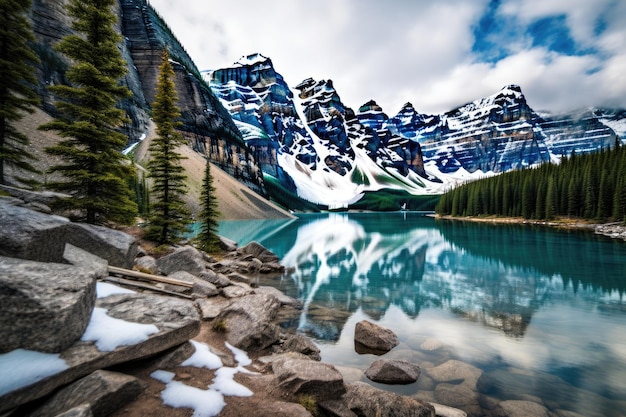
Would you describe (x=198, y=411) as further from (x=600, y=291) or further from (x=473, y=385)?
(x=600, y=291)

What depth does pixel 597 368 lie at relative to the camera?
32.5 feet

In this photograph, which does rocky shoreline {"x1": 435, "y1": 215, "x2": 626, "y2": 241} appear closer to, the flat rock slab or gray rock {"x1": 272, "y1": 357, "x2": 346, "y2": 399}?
gray rock {"x1": 272, "y1": 357, "x2": 346, "y2": 399}

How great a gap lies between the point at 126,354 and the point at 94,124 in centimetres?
1334

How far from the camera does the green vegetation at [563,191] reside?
216ft

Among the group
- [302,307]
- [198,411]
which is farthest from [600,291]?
[198,411]

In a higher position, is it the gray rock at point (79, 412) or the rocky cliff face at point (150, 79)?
the rocky cliff face at point (150, 79)

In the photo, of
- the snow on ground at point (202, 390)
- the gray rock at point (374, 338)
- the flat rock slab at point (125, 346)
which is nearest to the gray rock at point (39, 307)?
the flat rock slab at point (125, 346)

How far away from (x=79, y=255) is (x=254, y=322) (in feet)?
18.3

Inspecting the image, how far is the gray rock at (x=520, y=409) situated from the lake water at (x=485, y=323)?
21cm

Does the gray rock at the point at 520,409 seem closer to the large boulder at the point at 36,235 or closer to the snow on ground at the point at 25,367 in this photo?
the snow on ground at the point at 25,367

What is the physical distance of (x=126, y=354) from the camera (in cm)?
537

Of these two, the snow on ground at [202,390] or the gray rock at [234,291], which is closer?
the snow on ground at [202,390]

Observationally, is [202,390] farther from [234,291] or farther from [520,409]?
[234,291]

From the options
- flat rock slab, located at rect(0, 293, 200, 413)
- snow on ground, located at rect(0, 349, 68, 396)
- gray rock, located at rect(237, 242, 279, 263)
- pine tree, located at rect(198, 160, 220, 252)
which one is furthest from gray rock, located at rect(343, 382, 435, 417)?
pine tree, located at rect(198, 160, 220, 252)
